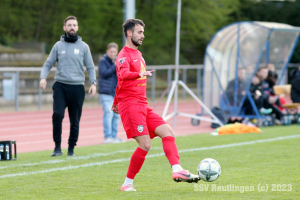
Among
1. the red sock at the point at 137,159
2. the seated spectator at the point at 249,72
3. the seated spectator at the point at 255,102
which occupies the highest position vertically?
the seated spectator at the point at 249,72

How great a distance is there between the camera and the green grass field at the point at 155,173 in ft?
17.4

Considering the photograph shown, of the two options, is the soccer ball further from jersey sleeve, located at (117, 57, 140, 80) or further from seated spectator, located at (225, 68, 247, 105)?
seated spectator, located at (225, 68, 247, 105)

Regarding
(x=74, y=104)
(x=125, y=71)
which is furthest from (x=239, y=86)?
(x=125, y=71)

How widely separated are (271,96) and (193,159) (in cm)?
705

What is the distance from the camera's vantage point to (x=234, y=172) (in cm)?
662

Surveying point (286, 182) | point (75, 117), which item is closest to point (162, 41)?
point (75, 117)

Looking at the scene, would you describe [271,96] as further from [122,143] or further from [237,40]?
[122,143]

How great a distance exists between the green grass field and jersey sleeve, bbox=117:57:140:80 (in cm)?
123

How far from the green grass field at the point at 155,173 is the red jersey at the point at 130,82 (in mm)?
996

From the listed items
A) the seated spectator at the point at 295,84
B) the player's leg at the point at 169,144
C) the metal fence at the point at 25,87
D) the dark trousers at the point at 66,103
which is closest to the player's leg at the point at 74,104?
the dark trousers at the point at 66,103

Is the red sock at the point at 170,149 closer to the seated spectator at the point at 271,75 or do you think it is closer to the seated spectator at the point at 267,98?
the seated spectator at the point at 267,98

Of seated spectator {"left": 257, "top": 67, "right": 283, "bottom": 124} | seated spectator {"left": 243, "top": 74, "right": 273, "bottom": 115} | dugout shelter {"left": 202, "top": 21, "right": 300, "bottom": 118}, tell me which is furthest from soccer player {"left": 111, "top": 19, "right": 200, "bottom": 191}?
seated spectator {"left": 257, "top": 67, "right": 283, "bottom": 124}

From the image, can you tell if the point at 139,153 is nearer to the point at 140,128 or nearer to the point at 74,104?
the point at 140,128

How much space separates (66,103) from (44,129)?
542 centimetres
